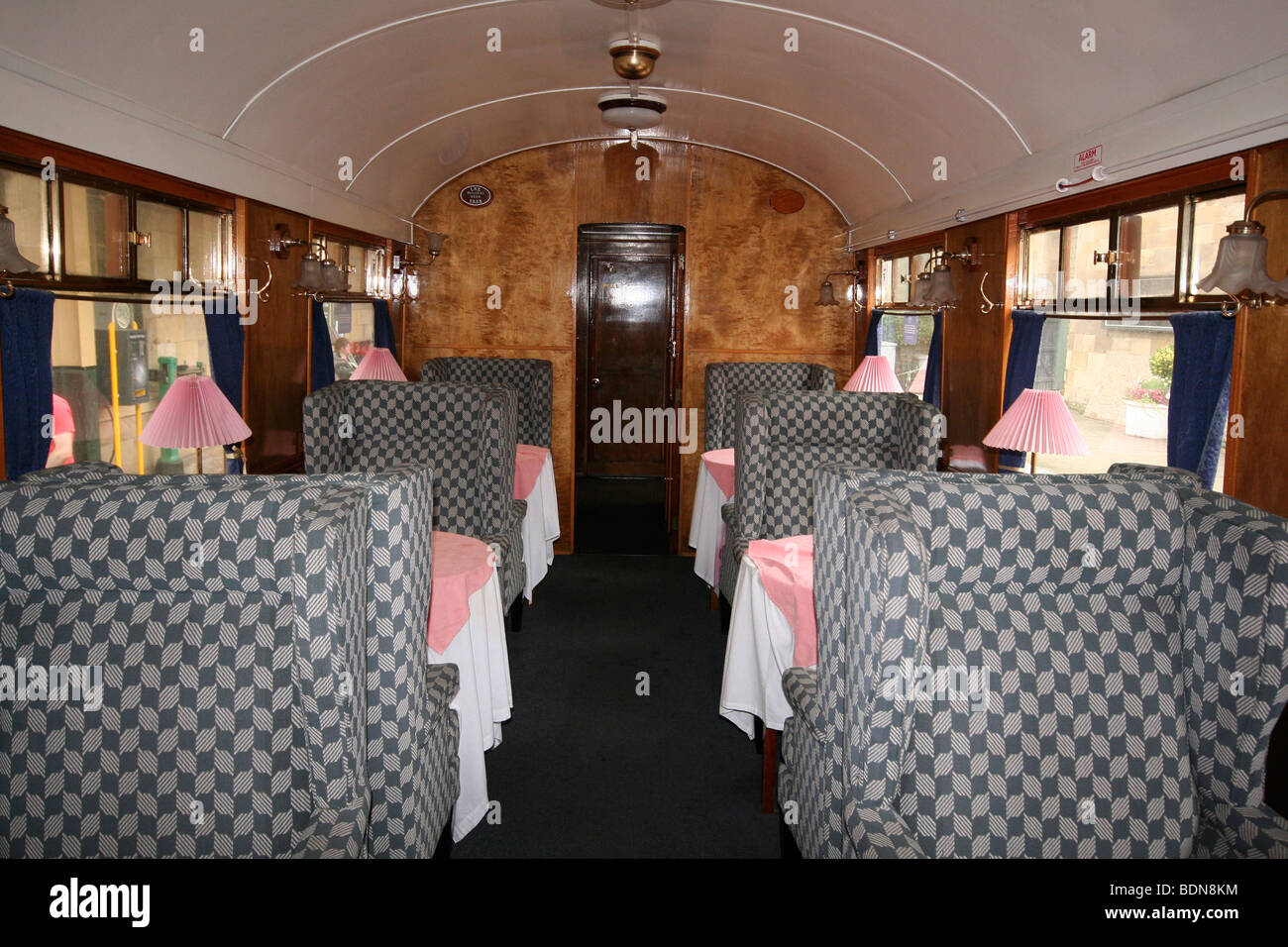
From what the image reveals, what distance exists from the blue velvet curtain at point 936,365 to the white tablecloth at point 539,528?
271cm

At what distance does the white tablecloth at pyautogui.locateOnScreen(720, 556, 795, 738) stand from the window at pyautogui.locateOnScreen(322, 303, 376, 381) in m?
3.75

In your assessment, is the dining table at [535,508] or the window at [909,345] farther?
the window at [909,345]

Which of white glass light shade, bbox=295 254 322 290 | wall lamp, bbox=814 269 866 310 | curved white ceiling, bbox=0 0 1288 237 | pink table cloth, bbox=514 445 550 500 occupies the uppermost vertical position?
curved white ceiling, bbox=0 0 1288 237

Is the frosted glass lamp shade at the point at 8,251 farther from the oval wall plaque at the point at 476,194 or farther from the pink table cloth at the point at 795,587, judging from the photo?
the oval wall plaque at the point at 476,194

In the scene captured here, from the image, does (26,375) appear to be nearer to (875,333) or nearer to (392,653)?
(392,653)

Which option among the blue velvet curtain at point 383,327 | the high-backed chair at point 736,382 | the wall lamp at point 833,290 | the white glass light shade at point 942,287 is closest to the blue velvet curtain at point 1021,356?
the white glass light shade at point 942,287

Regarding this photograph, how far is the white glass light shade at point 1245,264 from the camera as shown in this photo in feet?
9.00

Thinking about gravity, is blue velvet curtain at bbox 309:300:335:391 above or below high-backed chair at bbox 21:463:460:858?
above

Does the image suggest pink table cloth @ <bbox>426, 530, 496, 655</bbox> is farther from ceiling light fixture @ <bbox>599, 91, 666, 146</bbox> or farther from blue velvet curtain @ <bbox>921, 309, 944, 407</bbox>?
ceiling light fixture @ <bbox>599, 91, 666, 146</bbox>

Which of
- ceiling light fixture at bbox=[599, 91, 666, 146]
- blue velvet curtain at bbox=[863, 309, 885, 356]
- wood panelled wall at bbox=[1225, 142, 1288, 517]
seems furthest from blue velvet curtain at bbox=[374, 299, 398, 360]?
wood panelled wall at bbox=[1225, 142, 1288, 517]

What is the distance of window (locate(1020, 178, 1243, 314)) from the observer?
3.63 meters
